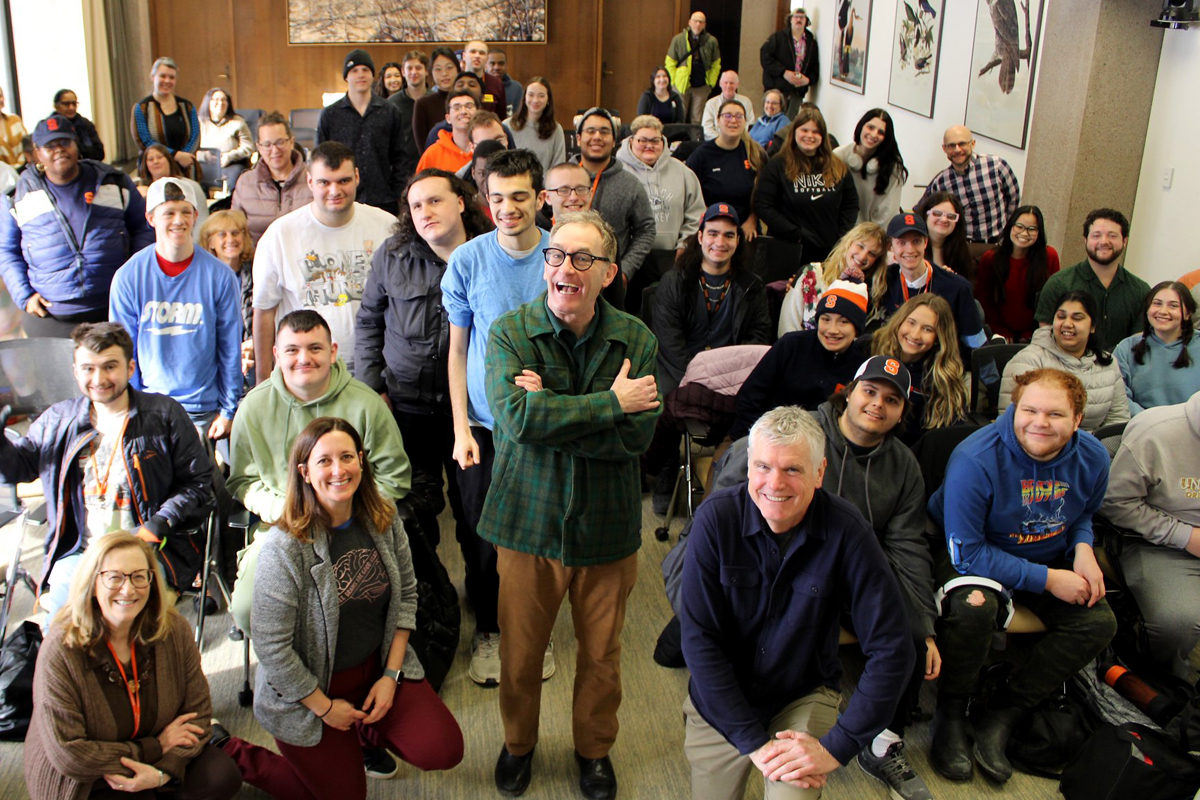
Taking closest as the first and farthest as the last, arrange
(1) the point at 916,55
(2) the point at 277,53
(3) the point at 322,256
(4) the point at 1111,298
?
(3) the point at 322,256
(4) the point at 1111,298
(1) the point at 916,55
(2) the point at 277,53

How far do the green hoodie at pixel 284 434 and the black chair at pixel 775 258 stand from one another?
3043 millimetres

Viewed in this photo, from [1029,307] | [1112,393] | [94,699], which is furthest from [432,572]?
[1029,307]

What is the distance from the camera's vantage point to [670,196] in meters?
5.57

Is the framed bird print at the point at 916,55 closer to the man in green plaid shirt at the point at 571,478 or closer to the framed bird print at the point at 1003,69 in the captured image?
the framed bird print at the point at 1003,69

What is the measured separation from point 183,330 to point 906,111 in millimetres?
7124

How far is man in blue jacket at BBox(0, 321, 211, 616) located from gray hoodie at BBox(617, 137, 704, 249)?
3.06m

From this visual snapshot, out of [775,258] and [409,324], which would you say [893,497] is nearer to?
[409,324]

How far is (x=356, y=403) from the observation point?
325 cm

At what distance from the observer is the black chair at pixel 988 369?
4.34 meters

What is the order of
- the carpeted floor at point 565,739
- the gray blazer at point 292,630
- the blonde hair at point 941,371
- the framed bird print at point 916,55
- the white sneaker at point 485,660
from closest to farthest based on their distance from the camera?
the gray blazer at point 292,630 < the carpeted floor at point 565,739 < the white sneaker at point 485,660 < the blonde hair at point 941,371 < the framed bird print at point 916,55

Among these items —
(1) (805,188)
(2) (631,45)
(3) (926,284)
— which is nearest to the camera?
(3) (926,284)

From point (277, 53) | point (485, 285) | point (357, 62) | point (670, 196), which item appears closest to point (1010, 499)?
point (485, 285)

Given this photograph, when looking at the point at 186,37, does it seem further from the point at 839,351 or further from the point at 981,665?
the point at 981,665

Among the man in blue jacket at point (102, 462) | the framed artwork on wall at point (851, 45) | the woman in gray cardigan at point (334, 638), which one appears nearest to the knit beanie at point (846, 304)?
the woman in gray cardigan at point (334, 638)
